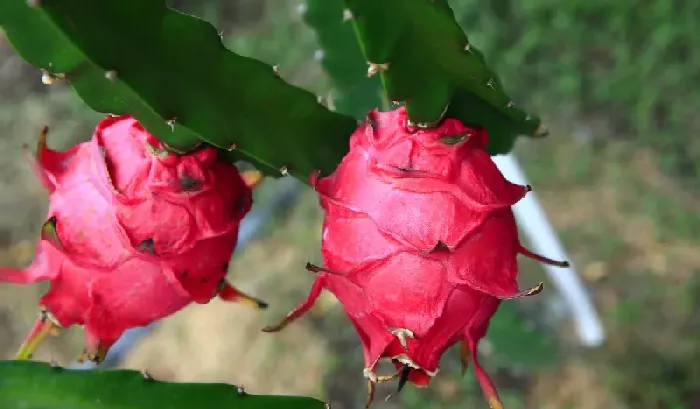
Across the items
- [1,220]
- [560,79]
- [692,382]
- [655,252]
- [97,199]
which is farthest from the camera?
[1,220]

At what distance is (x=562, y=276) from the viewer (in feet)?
4.90

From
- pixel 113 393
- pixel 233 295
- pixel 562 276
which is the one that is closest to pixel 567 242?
pixel 562 276

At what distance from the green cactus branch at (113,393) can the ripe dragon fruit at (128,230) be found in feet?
0.08

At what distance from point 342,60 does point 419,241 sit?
15.2 inches

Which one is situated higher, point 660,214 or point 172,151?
point 172,151

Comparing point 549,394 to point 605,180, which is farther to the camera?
point 605,180

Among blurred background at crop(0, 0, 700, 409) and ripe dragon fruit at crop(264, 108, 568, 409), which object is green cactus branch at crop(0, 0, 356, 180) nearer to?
ripe dragon fruit at crop(264, 108, 568, 409)

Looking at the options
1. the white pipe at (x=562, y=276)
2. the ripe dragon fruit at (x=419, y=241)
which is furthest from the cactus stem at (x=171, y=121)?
the white pipe at (x=562, y=276)

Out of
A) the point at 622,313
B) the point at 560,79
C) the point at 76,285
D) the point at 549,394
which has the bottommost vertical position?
the point at 549,394

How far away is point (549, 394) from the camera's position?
5.08 feet

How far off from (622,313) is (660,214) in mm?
272

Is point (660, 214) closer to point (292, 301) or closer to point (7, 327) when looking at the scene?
point (292, 301)

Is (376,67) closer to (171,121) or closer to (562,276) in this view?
(171,121)

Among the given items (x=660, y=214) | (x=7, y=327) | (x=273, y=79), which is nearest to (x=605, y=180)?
(x=660, y=214)
